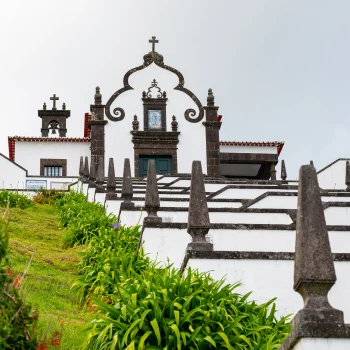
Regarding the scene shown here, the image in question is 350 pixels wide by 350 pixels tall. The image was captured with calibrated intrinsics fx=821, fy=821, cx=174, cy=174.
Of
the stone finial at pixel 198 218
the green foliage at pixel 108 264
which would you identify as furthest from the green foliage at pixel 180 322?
the green foliage at pixel 108 264

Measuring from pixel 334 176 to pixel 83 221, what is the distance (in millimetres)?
16223

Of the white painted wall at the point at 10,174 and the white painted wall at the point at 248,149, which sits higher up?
the white painted wall at the point at 248,149

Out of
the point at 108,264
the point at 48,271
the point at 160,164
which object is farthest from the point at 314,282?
the point at 160,164

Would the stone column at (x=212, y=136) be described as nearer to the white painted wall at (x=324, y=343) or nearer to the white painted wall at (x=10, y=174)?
the white painted wall at (x=10, y=174)

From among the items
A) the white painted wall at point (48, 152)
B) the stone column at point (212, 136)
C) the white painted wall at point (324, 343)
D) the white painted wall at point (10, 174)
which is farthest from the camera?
the white painted wall at point (48, 152)

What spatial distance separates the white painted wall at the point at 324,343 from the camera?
6.22m

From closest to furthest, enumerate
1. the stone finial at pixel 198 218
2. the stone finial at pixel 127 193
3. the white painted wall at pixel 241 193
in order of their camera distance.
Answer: the stone finial at pixel 198 218
the stone finial at pixel 127 193
the white painted wall at pixel 241 193

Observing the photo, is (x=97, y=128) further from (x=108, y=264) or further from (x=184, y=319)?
(x=184, y=319)

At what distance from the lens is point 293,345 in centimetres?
645

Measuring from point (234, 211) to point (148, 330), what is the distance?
229 inches

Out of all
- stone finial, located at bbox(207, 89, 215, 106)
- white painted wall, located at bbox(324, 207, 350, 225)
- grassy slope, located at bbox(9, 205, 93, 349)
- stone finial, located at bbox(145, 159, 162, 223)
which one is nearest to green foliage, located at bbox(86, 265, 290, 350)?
grassy slope, located at bbox(9, 205, 93, 349)

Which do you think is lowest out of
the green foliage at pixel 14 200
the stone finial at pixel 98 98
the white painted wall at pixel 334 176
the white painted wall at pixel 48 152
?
the green foliage at pixel 14 200

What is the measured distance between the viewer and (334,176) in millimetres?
30234

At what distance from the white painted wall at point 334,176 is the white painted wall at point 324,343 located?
77.7 ft
